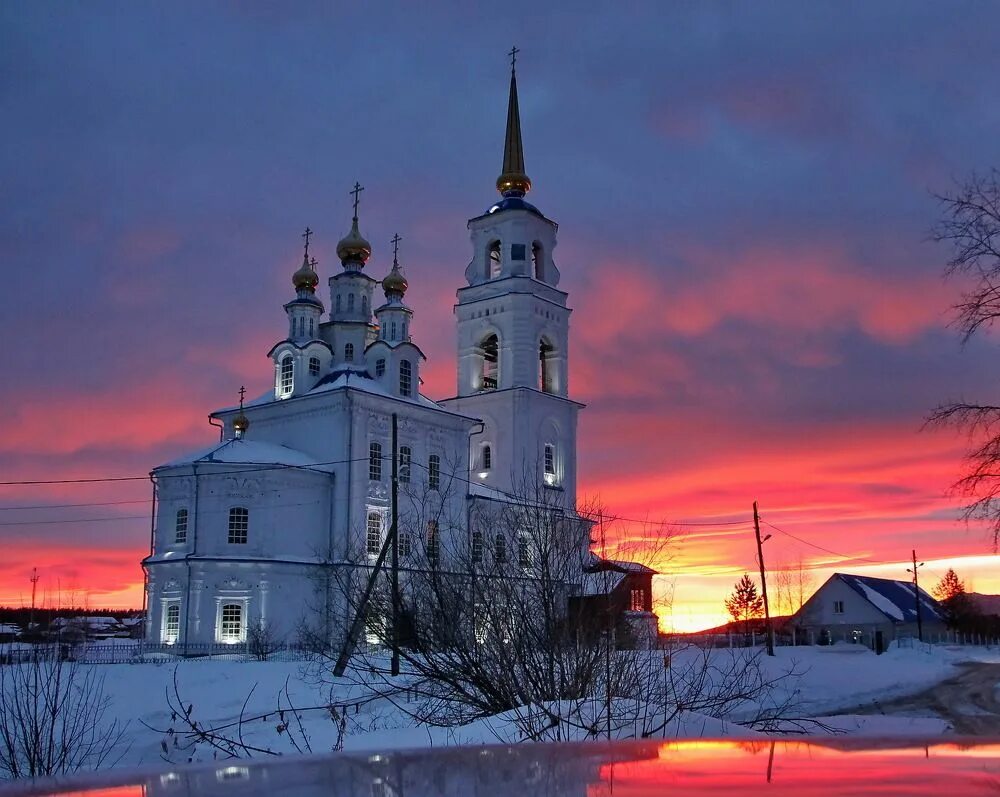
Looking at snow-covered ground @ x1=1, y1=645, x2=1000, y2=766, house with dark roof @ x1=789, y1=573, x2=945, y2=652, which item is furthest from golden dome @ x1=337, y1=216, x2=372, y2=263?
house with dark roof @ x1=789, y1=573, x2=945, y2=652

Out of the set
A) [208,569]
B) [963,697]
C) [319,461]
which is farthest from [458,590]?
[319,461]

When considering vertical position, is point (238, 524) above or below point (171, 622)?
above

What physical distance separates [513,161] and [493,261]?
5.82 metres

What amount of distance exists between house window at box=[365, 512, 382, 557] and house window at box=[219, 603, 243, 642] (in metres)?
5.62

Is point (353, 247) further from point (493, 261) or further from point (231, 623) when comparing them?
point (231, 623)

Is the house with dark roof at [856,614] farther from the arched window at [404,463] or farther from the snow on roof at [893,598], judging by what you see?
the arched window at [404,463]

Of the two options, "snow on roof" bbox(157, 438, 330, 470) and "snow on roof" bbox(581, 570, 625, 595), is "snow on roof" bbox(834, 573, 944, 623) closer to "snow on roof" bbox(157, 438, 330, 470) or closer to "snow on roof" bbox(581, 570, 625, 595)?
"snow on roof" bbox(157, 438, 330, 470)

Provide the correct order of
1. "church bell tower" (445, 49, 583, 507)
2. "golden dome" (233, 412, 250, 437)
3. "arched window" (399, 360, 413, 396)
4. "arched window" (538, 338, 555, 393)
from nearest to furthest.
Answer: "golden dome" (233, 412, 250, 437) < "arched window" (399, 360, 413, 396) < "church bell tower" (445, 49, 583, 507) < "arched window" (538, 338, 555, 393)

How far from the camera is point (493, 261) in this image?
52.5m

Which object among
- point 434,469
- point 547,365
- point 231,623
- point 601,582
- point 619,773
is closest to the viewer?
point 619,773

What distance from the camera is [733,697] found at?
1130cm

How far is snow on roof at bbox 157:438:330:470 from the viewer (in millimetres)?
37188

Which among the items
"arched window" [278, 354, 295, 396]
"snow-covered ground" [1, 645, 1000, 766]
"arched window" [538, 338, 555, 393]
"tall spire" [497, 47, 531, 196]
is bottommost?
"snow-covered ground" [1, 645, 1000, 766]

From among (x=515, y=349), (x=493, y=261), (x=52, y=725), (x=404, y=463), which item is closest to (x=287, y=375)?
(x=404, y=463)
